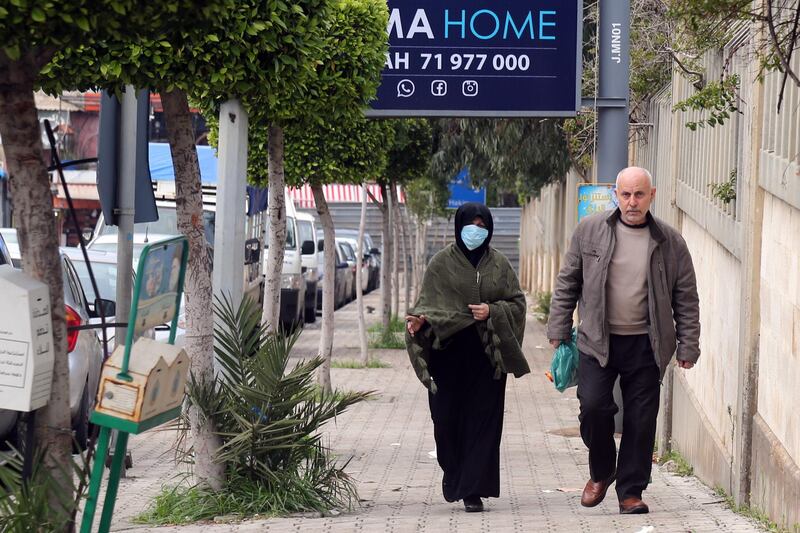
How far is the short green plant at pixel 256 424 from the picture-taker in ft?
23.0

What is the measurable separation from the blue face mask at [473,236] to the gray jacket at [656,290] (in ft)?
2.01

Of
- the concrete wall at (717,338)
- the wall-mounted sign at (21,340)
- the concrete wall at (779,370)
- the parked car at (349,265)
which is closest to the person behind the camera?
the wall-mounted sign at (21,340)

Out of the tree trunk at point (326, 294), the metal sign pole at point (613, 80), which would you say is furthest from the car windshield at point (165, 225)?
the metal sign pole at point (613, 80)

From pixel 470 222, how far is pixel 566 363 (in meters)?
0.94

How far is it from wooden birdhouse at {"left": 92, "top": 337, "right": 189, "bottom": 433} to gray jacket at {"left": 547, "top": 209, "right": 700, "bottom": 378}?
3.00 metres

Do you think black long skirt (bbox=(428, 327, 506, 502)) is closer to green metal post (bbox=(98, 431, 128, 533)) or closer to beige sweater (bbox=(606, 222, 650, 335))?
beige sweater (bbox=(606, 222, 650, 335))

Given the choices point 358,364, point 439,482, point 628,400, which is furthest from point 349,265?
point 628,400

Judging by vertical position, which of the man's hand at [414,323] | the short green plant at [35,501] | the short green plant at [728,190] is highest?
the short green plant at [728,190]

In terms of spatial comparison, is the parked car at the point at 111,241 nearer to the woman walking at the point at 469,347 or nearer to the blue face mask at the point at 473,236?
the woman walking at the point at 469,347

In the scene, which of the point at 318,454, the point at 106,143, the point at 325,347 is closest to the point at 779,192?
the point at 318,454

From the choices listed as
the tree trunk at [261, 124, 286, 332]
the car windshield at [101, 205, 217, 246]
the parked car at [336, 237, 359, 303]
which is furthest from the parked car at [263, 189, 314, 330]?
the tree trunk at [261, 124, 286, 332]

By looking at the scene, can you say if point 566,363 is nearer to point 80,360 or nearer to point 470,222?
point 470,222

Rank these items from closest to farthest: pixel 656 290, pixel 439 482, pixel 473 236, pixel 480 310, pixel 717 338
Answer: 1. pixel 656 290
2. pixel 480 310
3. pixel 473 236
4. pixel 717 338
5. pixel 439 482

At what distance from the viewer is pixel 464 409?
25.5ft
